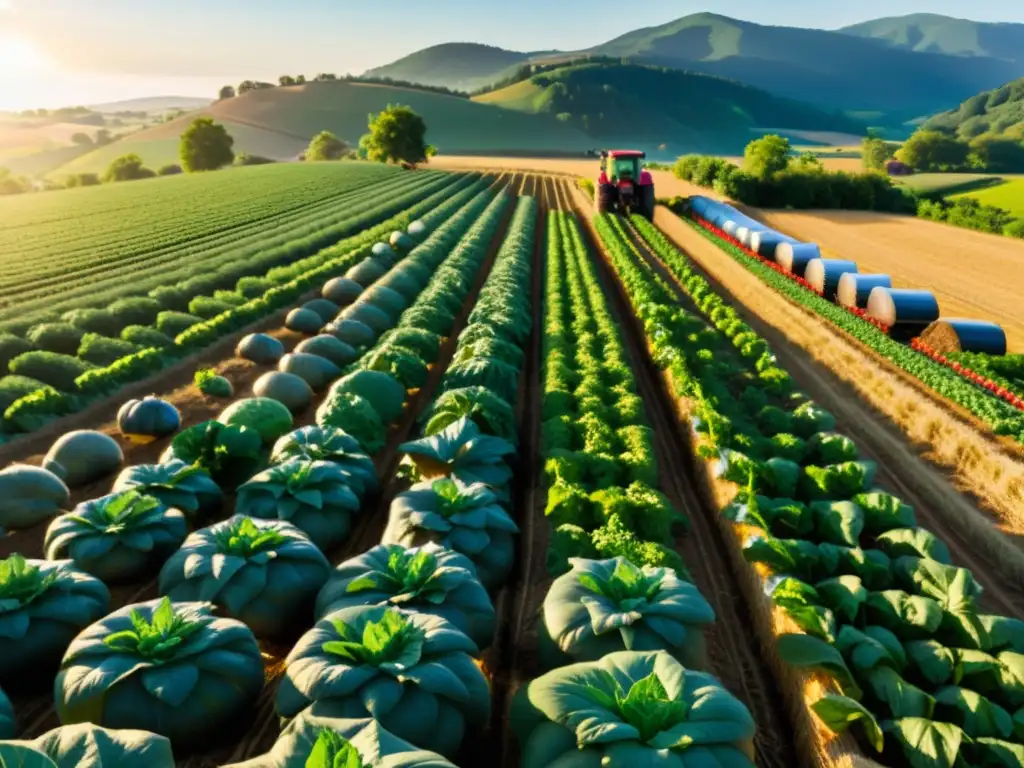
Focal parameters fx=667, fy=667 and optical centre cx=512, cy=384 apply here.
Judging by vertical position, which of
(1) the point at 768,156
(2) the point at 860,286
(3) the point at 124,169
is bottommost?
(2) the point at 860,286

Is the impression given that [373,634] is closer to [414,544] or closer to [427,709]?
[427,709]

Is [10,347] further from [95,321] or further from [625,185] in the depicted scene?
[625,185]

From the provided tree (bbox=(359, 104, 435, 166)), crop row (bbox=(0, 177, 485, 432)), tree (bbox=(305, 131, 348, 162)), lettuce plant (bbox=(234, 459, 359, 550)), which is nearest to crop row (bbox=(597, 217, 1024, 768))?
lettuce plant (bbox=(234, 459, 359, 550))

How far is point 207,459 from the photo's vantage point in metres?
7.66

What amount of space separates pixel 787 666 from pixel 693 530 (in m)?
2.53

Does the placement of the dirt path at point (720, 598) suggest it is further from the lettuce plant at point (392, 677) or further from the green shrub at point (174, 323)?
the green shrub at point (174, 323)

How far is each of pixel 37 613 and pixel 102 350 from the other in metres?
9.64

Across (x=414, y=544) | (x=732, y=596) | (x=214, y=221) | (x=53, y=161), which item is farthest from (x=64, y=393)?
(x=53, y=161)

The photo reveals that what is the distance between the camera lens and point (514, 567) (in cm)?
671

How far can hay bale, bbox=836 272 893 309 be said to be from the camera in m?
17.8

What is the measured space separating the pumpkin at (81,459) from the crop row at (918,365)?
12.6 metres

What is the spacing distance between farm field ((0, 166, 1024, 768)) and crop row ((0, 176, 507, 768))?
2cm

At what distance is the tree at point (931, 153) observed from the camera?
3255 inches

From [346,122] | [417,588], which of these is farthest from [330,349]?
[346,122]
